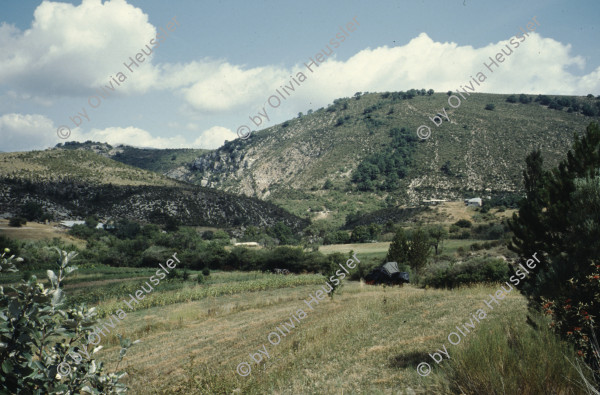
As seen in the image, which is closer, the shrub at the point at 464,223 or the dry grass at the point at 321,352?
the dry grass at the point at 321,352

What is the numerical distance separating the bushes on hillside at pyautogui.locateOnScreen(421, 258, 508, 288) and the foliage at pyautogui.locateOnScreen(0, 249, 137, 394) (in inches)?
1004

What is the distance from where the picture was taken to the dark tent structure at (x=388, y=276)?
35719 millimetres

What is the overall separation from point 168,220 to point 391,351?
86142 millimetres

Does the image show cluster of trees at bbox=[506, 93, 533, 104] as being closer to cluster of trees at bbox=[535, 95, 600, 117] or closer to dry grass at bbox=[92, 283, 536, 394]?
cluster of trees at bbox=[535, 95, 600, 117]

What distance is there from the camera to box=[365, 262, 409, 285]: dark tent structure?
3572 centimetres

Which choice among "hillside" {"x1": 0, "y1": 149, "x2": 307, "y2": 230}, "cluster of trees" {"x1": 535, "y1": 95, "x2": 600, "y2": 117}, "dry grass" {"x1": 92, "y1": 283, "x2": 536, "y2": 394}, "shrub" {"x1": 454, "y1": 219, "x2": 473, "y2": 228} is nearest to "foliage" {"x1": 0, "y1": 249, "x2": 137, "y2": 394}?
"dry grass" {"x1": 92, "y1": 283, "x2": 536, "y2": 394}

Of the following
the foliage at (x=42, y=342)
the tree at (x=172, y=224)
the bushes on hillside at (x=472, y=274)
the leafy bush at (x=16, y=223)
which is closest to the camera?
the foliage at (x=42, y=342)

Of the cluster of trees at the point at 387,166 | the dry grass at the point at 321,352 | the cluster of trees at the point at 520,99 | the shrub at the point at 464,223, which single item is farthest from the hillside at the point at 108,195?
the cluster of trees at the point at 520,99

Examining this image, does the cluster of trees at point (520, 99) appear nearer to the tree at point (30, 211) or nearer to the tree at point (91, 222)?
the tree at point (91, 222)

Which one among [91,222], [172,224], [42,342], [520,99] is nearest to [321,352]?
[42,342]

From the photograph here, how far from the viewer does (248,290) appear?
40.3m

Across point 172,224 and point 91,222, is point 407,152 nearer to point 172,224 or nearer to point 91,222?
point 172,224

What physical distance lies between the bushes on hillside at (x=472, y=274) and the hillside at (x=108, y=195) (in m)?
73.0

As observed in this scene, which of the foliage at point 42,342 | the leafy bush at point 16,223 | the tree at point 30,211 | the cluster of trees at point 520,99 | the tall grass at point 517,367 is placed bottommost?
the tall grass at point 517,367
